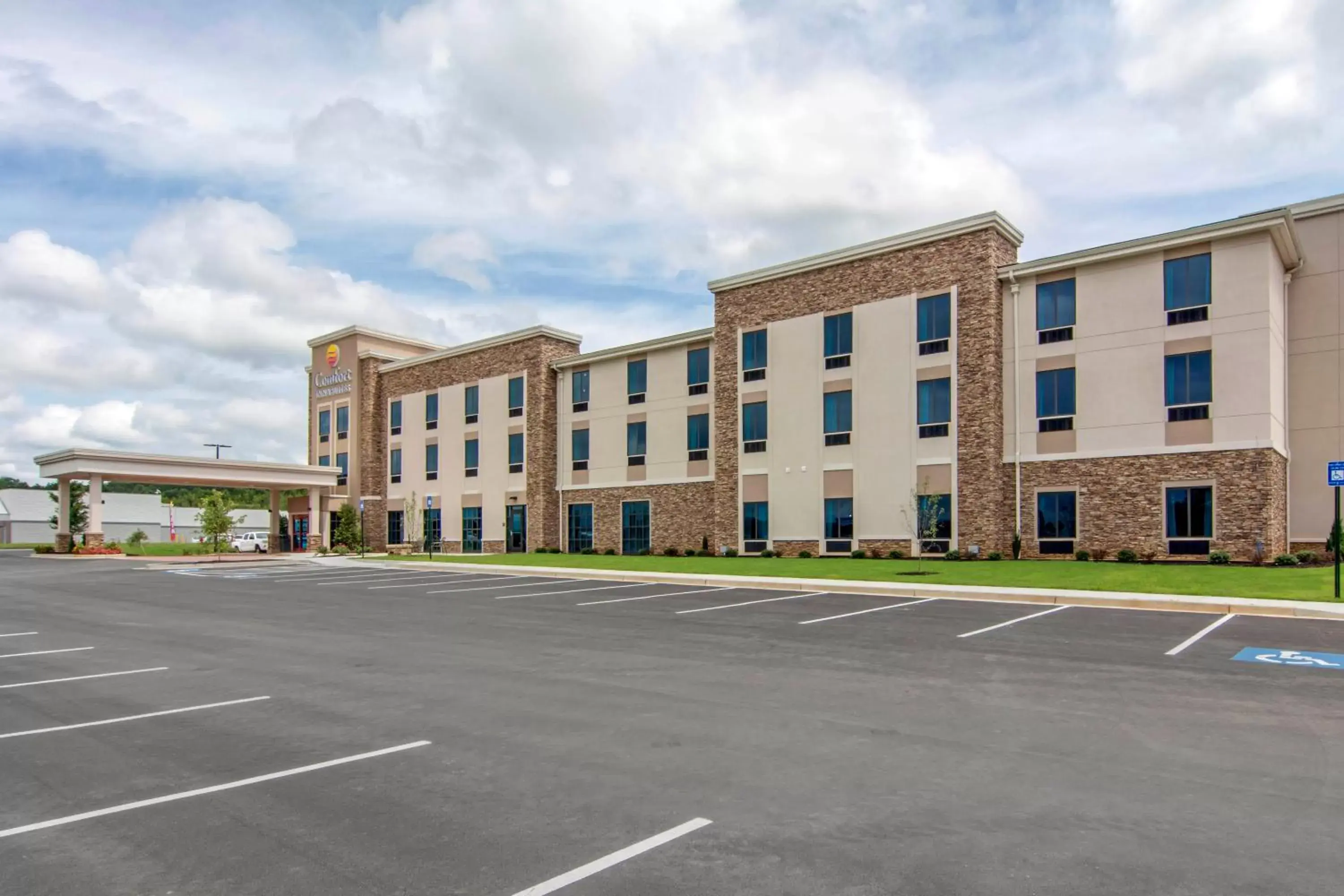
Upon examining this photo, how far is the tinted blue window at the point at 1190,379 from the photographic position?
25594 millimetres

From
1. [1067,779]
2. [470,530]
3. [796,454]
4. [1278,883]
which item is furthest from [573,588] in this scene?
[470,530]

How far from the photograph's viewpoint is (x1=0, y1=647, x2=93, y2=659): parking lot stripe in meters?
12.0

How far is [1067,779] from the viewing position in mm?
5836

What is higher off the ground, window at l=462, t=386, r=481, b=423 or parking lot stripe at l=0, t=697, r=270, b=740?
window at l=462, t=386, r=481, b=423

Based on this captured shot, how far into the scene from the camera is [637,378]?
133ft

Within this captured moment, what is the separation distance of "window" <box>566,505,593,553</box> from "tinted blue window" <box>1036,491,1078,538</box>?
2149cm

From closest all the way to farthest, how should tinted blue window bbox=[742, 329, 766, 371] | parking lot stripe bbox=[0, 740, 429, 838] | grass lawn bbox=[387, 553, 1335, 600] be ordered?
parking lot stripe bbox=[0, 740, 429, 838] → grass lawn bbox=[387, 553, 1335, 600] → tinted blue window bbox=[742, 329, 766, 371]

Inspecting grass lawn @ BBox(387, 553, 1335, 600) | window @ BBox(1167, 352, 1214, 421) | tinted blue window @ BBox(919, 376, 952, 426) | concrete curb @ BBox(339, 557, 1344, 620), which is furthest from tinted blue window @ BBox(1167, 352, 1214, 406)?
concrete curb @ BBox(339, 557, 1344, 620)

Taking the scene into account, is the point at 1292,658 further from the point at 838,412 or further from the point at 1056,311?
the point at 838,412

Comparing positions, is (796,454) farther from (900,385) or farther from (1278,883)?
(1278,883)

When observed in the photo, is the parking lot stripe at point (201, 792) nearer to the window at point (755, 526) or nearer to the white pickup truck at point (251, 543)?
the window at point (755, 526)

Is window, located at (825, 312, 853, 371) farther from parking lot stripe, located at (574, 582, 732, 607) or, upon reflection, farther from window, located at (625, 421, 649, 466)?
parking lot stripe, located at (574, 582, 732, 607)

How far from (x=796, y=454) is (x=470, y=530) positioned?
Answer: 21688 mm

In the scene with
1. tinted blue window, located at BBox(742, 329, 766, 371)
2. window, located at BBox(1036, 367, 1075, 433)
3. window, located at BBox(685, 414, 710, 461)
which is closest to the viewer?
window, located at BBox(1036, 367, 1075, 433)
